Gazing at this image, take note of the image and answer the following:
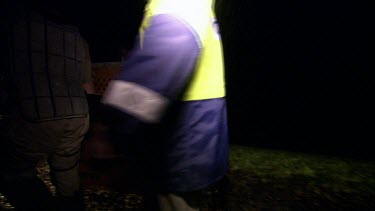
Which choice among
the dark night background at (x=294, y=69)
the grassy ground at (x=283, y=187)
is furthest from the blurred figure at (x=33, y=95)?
the dark night background at (x=294, y=69)

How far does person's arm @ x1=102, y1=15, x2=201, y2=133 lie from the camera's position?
3.42ft

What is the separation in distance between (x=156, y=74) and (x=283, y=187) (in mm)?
3868

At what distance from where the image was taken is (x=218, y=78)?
4.46 feet

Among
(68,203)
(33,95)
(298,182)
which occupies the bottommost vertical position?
(298,182)

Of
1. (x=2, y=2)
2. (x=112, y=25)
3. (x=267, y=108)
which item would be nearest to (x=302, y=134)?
(x=267, y=108)

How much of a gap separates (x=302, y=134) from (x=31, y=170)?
725 cm

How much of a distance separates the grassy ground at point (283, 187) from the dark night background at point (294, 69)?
A: 1.25 metres

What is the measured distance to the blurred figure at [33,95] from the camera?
1872 millimetres

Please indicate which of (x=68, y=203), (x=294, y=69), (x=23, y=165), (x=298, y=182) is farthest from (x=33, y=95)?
(x=294, y=69)

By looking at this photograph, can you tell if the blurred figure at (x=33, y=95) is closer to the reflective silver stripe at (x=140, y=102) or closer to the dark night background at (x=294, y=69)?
the reflective silver stripe at (x=140, y=102)

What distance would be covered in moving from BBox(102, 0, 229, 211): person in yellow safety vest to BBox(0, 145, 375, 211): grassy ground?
2.02 meters

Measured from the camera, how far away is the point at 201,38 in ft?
3.69

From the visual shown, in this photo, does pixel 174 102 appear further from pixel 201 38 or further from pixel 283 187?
pixel 283 187

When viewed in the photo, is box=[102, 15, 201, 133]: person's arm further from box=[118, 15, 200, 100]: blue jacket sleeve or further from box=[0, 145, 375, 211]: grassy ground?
box=[0, 145, 375, 211]: grassy ground
